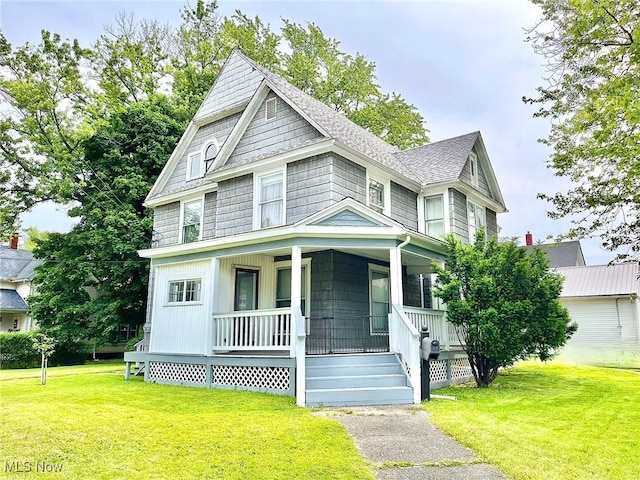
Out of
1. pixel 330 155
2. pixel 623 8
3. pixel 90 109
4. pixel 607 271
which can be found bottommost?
pixel 607 271

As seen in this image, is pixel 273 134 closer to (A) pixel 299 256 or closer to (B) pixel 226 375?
(A) pixel 299 256

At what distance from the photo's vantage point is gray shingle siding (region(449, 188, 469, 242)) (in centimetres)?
1398

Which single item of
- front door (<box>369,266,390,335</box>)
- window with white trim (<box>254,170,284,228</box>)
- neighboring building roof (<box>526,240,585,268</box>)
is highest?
neighboring building roof (<box>526,240,585,268</box>)

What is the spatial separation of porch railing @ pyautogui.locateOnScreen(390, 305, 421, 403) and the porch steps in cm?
14

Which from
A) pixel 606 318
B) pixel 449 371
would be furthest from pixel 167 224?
pixel 606 318

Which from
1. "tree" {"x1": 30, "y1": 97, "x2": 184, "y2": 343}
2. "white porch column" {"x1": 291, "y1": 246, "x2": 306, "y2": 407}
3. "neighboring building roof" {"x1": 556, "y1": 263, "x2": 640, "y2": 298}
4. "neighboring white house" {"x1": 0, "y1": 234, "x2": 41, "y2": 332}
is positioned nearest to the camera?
"white porch column" {"x1": 291, "y1": 246, "x2": 306, "y2": 407}

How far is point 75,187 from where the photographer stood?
69.1 feet

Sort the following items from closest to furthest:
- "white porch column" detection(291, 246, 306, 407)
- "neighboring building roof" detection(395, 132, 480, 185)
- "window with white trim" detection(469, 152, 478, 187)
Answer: "white porch column" detection(291, 246, 306, 407) < "neighboring building roof" detection(395, 132, 480, 185) < "window with white trim" detection(469, 152, 478, 187)

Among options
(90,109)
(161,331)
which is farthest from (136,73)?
(161,331)

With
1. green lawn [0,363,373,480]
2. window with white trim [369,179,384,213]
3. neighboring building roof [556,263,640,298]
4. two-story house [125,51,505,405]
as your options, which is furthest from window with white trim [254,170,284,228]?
neighboring building roof [556,263,640,298]

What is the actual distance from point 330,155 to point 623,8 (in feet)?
21.5

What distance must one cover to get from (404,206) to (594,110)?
19.6 feet

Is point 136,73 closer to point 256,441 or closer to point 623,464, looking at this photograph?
point 256,441

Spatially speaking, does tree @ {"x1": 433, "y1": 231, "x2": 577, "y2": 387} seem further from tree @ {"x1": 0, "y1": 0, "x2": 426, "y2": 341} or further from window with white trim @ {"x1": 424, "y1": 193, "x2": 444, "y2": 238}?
tree @ {"x1": 0, "y1": 0, "x2": 426, "y2": 341}
